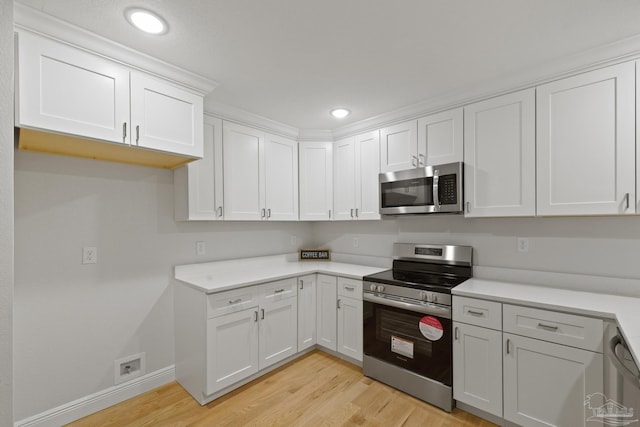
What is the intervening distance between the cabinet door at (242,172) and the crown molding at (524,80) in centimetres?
120

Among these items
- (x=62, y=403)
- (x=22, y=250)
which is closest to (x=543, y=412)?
(x=62, y=403)

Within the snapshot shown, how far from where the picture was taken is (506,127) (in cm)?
214

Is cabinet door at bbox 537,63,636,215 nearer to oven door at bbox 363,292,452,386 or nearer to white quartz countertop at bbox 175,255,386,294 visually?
oven door at bbox 363,292,452,386

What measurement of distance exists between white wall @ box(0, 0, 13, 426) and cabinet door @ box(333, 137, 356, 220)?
255 centimetres

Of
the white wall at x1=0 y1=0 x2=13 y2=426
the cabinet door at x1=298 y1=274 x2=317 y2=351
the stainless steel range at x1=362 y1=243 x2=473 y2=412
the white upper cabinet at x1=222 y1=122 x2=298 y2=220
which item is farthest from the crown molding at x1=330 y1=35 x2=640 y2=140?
the white wall at x1=0 y1=0 x2=13 y2=426

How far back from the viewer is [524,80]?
205 cm

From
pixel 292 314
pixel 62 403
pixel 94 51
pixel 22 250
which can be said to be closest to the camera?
pixel 94 51

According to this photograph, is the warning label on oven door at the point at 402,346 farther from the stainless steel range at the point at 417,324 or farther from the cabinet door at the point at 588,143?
the cabinet door at the point at 588,143

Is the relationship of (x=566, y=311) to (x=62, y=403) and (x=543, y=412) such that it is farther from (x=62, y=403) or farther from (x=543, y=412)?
(x=62, y=403)

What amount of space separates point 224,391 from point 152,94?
222 cm

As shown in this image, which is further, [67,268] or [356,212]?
[356,212]

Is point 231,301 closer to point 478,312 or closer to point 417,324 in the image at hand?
point 417,324

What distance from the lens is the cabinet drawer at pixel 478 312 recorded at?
190 centimetres

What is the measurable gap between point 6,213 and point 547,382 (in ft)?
8.81
